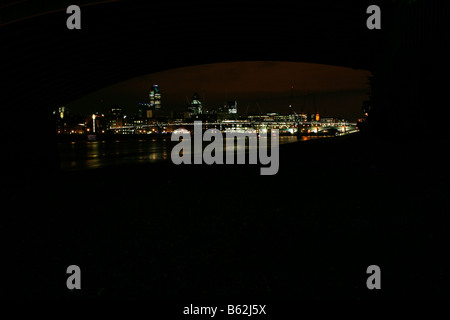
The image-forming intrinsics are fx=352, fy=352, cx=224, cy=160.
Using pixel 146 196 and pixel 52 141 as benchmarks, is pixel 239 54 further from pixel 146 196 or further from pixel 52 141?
pixel 146 196

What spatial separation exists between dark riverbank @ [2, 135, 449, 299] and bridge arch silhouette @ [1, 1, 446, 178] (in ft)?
36.4

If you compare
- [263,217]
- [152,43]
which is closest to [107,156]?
[152,43]

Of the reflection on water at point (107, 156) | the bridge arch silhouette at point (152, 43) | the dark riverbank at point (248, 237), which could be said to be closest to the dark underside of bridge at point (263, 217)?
the dark riverbank at point (248, 237)

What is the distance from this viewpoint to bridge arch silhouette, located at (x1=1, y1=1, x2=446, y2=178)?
20266 mm

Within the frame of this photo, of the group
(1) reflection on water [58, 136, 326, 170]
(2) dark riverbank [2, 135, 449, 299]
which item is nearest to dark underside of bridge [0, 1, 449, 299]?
(2) dark riverbank [2, 135, 449, 299]

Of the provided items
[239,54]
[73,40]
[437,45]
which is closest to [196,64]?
[239,54]

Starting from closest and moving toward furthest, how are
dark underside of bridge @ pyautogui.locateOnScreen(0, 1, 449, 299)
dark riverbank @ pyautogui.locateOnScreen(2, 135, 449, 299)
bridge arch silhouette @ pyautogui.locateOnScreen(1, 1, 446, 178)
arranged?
dark riverbank @ pyautogui.locateOnScreen(2, 135, 449, 299), dark underside of bridge @ pyautogui.locateOnScreen(0, 1, 449, 299), bridge arch silhouette @ pyautogui.locateOnScreen(1, 1, 446, 178)

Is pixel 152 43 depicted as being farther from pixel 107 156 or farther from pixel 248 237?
pixel 248 237

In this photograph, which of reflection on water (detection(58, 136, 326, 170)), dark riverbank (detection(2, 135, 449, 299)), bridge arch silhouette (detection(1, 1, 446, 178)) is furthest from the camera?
reflection on water (detection(58, 136, 326, 170))

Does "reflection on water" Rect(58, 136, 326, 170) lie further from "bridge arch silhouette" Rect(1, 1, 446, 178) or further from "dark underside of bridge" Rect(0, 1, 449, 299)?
"dark underside of bridge" Rect(0, 1, 449, 299)

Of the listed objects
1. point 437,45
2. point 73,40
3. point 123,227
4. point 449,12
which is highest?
point 73,40

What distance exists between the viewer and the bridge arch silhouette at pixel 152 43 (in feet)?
66.5

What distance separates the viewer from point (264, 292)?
14.2 ft
